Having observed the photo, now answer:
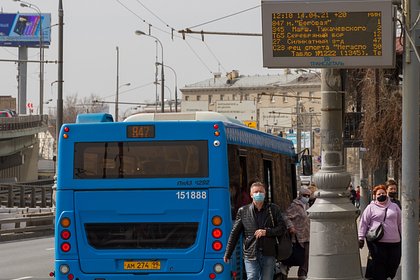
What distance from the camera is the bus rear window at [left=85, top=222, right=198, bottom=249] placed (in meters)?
13.2

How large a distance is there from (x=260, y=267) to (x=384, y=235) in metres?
2.59

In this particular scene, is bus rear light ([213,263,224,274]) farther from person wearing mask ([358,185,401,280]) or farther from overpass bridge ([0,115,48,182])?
overpass bridge ([0,115,48,182])

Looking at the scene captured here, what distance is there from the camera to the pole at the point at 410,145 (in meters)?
11.2

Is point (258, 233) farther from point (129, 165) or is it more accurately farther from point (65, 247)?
point (65, 247)

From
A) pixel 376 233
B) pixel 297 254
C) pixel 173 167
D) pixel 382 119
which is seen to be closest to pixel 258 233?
pixel 173 167

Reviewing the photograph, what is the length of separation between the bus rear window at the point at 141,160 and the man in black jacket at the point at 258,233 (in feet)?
3.55

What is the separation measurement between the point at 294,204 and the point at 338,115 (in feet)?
13.3

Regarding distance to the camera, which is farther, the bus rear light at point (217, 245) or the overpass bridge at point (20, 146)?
the overpass bridge at point (20, 146)

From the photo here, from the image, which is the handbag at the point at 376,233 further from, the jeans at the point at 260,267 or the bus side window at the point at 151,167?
the bus side window at the point at 151,167

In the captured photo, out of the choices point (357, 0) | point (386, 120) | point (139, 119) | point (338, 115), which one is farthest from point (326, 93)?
Result: point (386, 120)

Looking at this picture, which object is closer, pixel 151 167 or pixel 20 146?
pixel 151 167

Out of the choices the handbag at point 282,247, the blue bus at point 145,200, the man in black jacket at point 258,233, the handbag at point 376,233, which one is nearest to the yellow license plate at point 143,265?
the blue bus at point 145,200

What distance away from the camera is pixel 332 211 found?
1211cm

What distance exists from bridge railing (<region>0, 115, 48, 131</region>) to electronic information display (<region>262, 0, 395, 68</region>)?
66.7 m
